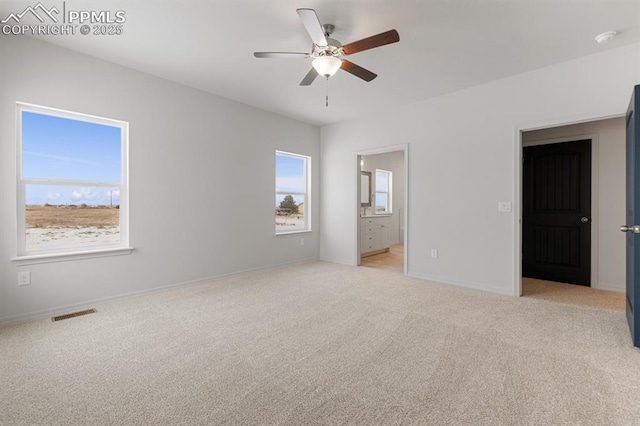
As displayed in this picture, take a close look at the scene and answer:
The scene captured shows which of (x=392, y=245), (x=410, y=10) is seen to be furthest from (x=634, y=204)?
(x=392, y=245)

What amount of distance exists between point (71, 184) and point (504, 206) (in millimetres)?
5070

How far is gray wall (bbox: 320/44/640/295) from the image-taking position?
3.15 m

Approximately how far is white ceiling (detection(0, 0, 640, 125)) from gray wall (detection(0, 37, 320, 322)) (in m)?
0.28

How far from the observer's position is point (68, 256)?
3.05 meters

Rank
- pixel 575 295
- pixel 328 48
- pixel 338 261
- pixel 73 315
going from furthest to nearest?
pixel 338 261, pixel 575 295, pixel 73 315, pixel 328 48

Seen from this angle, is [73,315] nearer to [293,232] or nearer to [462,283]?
[293,232]

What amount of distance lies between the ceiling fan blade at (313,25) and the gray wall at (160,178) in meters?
2.43

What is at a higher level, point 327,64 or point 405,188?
point 327,64

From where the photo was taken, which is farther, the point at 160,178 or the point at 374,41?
the point at 160,178

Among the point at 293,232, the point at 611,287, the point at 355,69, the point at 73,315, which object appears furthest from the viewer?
the point at 293,232

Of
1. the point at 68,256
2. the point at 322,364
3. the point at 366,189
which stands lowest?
the point at 322,364

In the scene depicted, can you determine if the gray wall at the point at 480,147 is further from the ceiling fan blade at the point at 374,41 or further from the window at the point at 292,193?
the ceiling fan blade at the point at 374,41

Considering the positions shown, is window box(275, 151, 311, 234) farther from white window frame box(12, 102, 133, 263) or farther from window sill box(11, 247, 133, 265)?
window sill box(11, 247, 133, 265)

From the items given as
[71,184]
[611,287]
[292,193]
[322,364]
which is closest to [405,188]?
[292,193]
